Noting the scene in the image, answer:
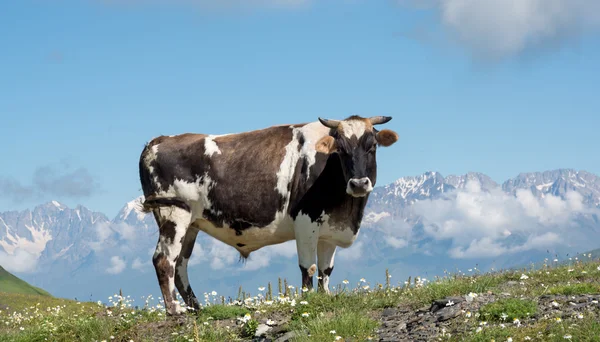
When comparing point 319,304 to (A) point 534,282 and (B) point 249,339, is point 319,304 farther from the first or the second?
(A) point 534,282

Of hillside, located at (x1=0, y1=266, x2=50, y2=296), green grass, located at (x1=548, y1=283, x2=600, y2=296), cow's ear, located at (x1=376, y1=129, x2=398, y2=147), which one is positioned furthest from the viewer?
hillside, located at (x1=0, y1=266, x2=50, y2=296)

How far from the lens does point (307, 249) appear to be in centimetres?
1731

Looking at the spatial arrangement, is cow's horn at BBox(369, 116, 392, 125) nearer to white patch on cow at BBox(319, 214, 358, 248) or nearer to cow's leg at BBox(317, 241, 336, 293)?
white patch on cow at BBox(319, 214, 358, 248)

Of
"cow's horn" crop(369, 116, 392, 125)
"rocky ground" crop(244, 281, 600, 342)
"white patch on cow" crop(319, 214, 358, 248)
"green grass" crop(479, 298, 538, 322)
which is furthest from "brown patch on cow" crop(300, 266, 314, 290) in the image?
"green grass" crop(479, 298, 538, 322)

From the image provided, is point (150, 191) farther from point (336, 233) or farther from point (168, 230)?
point (336, 233)

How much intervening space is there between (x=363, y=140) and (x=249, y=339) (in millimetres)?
5844

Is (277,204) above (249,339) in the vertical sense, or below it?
above

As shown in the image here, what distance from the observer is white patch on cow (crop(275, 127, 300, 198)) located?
1788 cm

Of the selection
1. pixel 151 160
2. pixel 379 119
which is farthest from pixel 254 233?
pixel 379 119

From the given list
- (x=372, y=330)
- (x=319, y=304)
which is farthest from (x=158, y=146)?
(x=372, y=330)

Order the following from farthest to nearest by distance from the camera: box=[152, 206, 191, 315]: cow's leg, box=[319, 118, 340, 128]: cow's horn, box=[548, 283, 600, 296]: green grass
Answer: box=[319, 118, 340, 128]: cow's horn
box=[152, 206, 191, 315]: cow's leg
box=[548, 283, 600, 296]: green grass

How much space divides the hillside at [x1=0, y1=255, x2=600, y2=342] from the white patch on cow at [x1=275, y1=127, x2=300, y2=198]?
2278 mm

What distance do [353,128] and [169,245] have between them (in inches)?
196

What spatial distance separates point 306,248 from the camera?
1733 centimetres
